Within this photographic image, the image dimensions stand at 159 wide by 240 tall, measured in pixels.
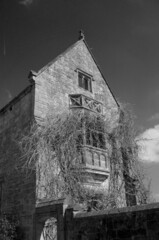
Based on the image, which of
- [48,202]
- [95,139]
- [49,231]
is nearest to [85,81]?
[95,139]

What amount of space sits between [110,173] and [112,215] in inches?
232

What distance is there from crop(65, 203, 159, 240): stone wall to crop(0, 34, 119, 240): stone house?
48.8 inches

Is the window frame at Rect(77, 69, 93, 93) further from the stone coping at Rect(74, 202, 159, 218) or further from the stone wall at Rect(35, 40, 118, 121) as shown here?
the stone coping at Rect(74, 202, 159, 218)

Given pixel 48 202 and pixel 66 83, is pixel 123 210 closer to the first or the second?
pixel 48 202

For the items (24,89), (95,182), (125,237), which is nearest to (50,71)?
(24,89)

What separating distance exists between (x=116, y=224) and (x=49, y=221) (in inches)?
165

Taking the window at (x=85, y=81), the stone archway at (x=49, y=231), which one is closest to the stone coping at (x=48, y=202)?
the stone archway at (x=49, y=231)

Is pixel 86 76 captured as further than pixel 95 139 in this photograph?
Yes

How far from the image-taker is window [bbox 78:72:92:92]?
42.9ft

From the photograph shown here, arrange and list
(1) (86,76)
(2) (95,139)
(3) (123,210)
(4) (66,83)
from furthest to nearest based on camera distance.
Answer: (1) (86,76) < (4) (66,83) < (2) (95,139) < (3) (123,210)

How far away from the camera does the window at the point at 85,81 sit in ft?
42.9

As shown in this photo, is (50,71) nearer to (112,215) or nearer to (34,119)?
(34,119)

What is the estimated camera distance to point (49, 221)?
28.5 ft

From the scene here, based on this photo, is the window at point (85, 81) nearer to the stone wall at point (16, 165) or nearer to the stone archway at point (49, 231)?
the stone wall at point (16, 165)
